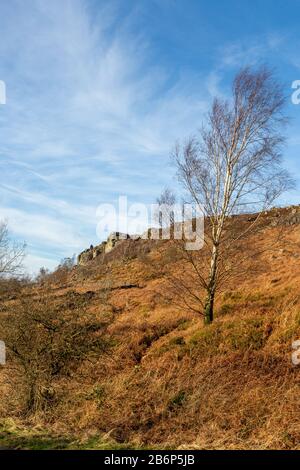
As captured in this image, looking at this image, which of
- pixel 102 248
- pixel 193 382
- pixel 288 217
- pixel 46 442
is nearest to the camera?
pixel 46 442

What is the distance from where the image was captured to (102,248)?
59.8 m

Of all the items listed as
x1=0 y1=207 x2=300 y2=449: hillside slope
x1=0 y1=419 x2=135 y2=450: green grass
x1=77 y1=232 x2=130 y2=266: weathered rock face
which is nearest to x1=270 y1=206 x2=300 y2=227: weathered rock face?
x1=0 y1=207 x2=300 y2=449: hillside slope

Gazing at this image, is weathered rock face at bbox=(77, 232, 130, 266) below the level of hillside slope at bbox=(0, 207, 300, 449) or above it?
above

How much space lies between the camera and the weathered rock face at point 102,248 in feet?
184

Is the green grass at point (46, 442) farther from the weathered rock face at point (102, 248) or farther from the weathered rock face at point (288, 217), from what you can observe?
the weathered rock face at point (102, 248)

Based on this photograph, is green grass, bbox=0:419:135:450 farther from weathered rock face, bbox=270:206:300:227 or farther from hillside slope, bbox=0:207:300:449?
weathered rock face, bbox=270:206:300:227

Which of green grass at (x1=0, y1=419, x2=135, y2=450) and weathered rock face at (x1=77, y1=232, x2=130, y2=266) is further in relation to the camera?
weathered rock face at (x1=77, y1=232, x2=130, y2=266)

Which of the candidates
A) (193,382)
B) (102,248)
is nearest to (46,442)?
(193,382)

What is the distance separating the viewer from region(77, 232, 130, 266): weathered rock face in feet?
184

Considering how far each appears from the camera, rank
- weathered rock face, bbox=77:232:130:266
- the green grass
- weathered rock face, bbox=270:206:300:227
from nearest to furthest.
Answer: the green grass → weathered rock face, bbox=270:206:300:227 → weathered rock face, bbox=77:232:130:266

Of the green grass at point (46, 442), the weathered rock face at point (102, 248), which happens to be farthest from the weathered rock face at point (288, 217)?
the weathered rock face at point (102, 248)

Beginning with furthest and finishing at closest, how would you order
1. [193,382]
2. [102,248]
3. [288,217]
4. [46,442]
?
[102,248] < [288,217] < [193,382] < [46,442]

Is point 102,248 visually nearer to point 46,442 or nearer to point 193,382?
point 193,382

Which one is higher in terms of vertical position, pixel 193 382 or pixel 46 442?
pixel 193 382
